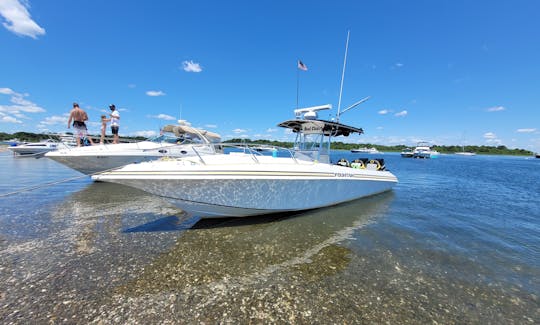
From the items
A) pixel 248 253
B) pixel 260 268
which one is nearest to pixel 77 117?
pixel 248 253

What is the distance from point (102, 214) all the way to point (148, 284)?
183 inches

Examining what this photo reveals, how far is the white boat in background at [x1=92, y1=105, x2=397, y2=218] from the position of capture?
4.76 metres

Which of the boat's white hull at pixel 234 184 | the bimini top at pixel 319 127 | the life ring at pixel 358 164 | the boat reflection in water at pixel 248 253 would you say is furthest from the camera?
the life ring at pixel 358 164

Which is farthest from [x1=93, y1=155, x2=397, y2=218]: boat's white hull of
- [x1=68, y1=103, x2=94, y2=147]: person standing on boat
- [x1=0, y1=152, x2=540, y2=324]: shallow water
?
[x1=68, y1=103, x2=94, y2=147]: person standing on boat

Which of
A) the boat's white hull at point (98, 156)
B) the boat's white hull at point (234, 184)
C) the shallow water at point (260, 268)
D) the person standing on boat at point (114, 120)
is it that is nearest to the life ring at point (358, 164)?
the shallow water at point (260, 268)

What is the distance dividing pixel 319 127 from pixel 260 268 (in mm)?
5774

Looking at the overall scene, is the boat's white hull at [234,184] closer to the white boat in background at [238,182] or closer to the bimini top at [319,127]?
the white boat in background at [238,182]

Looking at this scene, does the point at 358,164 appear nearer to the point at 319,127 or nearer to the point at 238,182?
the point at 319,127

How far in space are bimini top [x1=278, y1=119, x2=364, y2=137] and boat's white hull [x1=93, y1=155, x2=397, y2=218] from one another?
6.02 feet

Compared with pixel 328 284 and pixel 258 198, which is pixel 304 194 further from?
pixel 328 284

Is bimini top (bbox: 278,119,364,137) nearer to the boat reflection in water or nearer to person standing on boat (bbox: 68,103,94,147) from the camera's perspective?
the boat reflection in water

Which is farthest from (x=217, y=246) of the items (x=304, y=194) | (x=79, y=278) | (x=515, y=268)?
(x=515, y=268)

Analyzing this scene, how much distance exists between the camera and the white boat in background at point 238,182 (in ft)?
15.6

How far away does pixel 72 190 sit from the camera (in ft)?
32.9
